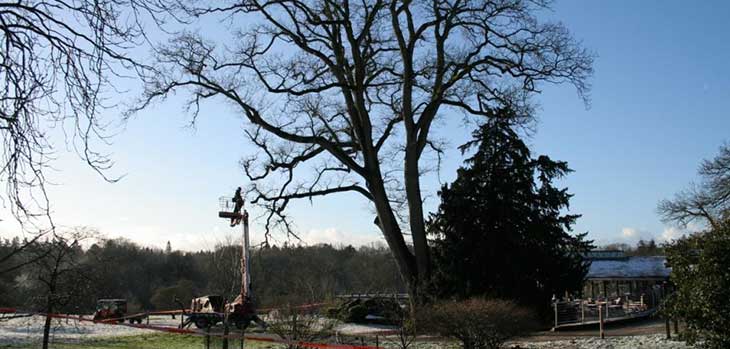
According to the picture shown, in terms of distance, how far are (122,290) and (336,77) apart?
1448 inches

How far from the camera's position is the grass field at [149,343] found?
22423 millimetres

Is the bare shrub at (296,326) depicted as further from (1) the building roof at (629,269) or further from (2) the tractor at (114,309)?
(1) the building roof at (629,269)

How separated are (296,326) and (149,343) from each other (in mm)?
10958

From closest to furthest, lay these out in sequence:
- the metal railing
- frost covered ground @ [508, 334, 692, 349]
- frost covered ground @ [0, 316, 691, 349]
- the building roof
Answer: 1. frost covered ground @ [508, 334, 692, 349]
2. frost covered ground @ [0, 316, 691, 349]
3. the metal railing
4. the building roof

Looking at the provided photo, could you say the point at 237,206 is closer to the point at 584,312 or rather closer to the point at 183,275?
the point at 584,312

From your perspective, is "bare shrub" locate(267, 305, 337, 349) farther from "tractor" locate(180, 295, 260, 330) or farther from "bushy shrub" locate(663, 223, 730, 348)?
"tractor" locate(180, 295, 260, 330)

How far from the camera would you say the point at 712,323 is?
15711mm

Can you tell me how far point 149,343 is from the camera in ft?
83.2

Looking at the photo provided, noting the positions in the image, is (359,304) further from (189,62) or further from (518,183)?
(189,62)

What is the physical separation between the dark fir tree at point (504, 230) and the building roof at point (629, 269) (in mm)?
17642

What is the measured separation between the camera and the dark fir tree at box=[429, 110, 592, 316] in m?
25.3

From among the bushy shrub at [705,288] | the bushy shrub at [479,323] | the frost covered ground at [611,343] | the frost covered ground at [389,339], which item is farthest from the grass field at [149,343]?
the bushy shrub at [705,288]

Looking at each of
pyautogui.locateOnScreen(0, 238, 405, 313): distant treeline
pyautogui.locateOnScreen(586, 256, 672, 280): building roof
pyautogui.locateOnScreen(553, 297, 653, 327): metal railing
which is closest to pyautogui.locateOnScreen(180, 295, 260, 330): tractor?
pyautogui.locateOnScreen(0, 238, 405, 313): distant treeline

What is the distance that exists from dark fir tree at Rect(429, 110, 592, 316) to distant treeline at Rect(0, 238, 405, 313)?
4.53m
